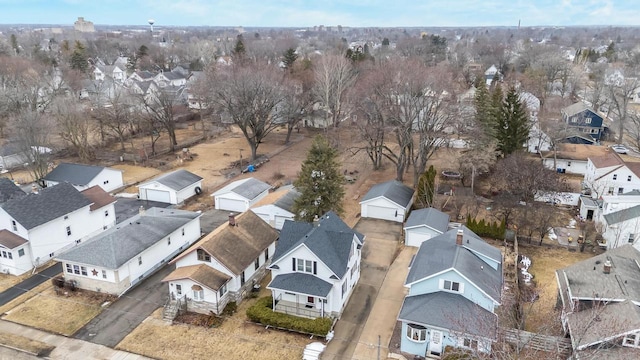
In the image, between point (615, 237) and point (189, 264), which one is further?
point (615, 237)

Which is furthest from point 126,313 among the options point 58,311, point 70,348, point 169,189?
point 169,189

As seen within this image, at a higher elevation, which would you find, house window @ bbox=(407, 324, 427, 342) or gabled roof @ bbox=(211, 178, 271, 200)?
gabled roof @ bbox=(211, 178, 271, 200)

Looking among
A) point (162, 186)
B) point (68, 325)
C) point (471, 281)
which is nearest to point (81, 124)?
point (162, 186)

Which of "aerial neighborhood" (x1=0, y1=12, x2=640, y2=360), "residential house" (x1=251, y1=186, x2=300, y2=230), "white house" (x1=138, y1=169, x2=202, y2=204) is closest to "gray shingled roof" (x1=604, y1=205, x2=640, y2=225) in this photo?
"aerial neighborhood" (x1=0, y1=12, x2=640, y2=360)

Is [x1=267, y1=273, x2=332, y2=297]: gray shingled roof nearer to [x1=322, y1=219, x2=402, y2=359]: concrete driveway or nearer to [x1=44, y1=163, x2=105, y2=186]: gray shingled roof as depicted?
[x1=322, y1=219, x2=402, y2=359]: concrete driveway

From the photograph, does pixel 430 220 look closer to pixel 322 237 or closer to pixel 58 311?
pixel 322 237

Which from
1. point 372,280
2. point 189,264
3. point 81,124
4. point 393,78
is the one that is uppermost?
point 393,78

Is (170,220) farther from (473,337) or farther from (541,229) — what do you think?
(541,229)
